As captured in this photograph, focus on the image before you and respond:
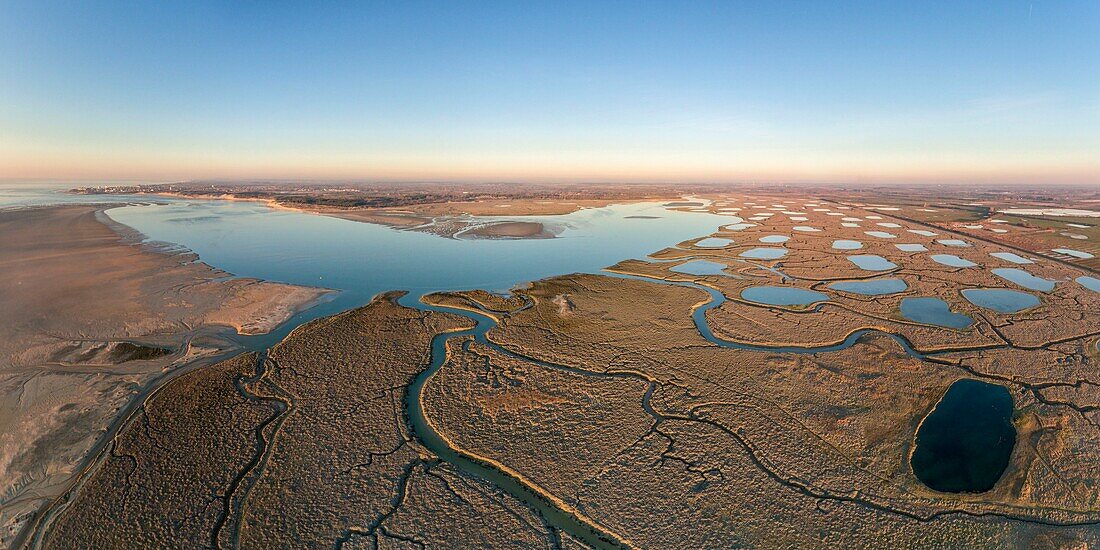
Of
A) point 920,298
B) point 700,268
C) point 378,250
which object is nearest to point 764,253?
point 700,268

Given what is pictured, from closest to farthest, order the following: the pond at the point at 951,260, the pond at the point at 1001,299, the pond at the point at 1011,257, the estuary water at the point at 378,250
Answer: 1. the pond at the point at 1001,299
2. the estuary water at the point at 378,250
3. the pond at the point at 951,260
4. the pond at the point at 1011,257

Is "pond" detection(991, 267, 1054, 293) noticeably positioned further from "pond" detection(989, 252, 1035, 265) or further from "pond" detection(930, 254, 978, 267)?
"pond" detection(989, 252, 1035, 265)

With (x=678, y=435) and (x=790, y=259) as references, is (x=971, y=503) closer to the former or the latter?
(x=678, y=435)

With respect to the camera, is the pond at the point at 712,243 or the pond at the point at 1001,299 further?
the pond at the point at 712,243

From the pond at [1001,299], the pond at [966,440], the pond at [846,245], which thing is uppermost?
the pond at [846,245]

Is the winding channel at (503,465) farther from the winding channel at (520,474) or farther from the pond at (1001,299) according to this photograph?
the pond at (1001,299)

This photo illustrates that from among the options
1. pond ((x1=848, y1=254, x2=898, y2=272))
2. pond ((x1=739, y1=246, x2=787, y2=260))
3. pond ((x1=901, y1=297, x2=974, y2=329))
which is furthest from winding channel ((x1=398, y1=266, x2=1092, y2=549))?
pond ((x1=739, y1=246, x2=787, y2=260))

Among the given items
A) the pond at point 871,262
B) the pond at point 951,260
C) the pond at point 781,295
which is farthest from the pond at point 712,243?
the pond at point 951,260

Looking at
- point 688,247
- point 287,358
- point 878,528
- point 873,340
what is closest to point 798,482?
point 878,528
